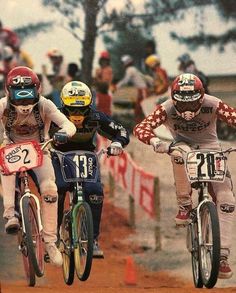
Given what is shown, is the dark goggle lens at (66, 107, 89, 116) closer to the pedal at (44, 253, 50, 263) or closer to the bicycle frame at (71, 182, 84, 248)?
the bicycle frame at (71, 182, 84, 248)

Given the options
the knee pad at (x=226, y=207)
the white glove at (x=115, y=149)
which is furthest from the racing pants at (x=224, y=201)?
the white glove at (x=115, y=149)

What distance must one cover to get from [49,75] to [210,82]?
12.9 ft

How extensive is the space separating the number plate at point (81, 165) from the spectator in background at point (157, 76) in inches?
640

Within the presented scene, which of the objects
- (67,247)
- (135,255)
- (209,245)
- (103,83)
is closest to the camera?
(209,245)

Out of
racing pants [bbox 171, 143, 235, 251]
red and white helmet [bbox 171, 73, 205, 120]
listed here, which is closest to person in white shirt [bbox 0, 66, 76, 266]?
red and white helmet [bbox 171, 73, 205, 120]

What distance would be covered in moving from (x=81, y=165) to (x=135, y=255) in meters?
12.5

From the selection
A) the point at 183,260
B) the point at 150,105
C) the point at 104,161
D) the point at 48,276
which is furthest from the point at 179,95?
the point at 150,105

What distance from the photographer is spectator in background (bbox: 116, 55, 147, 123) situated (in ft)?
104

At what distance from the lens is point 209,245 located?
14.6 m

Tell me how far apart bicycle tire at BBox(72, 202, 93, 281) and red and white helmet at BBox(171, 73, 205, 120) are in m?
1.58

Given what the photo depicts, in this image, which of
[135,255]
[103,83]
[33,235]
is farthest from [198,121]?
[103,83]

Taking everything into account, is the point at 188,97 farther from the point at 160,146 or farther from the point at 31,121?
the point at 31,121

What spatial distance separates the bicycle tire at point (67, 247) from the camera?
15180mm

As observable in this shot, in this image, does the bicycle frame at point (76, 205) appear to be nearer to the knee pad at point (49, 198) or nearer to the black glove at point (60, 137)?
the knee pad at point (49, 198)
